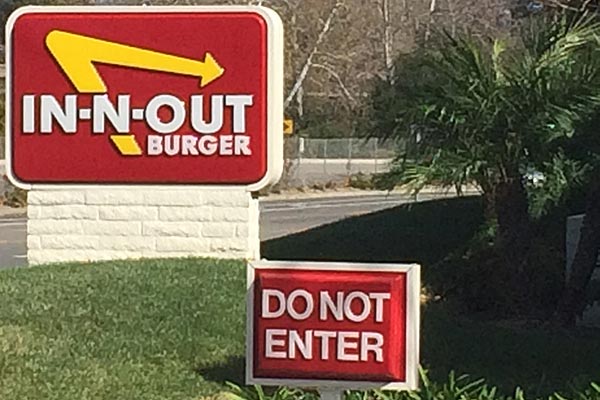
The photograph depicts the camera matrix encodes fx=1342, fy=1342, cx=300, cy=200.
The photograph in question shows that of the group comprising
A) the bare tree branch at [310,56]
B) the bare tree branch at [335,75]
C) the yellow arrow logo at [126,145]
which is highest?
the yellow arrow logo at [126,145]

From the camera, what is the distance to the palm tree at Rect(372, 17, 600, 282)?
10.8m

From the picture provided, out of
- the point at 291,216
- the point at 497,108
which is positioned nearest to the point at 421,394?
the point at 497,108

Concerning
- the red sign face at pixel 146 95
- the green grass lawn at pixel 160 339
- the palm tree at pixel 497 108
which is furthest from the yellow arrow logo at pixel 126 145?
the palm tree at pixel 497 108

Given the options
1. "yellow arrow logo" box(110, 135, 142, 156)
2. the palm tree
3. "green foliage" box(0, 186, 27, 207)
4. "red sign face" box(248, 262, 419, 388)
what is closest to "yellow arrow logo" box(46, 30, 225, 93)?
"yellow arrow logo" box(110, 135, 142, 156)

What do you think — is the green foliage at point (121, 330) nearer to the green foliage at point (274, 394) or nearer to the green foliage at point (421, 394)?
the green foliage at point (274, 394)

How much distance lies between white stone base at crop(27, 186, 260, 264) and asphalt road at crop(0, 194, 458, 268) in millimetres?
6671

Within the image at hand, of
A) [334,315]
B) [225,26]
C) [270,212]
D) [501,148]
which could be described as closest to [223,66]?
[225,26]

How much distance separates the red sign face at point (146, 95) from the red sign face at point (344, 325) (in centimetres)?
743

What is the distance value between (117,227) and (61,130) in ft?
3.61

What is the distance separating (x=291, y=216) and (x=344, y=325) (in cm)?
2642

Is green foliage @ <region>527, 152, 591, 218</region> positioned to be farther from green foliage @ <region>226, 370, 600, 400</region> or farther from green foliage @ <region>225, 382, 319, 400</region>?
green foliage @ <region>225, 382, 319, 400</region>

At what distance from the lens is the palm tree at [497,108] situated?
35.5ft

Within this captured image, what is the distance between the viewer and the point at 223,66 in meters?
12.6

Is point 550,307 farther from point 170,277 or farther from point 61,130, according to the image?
point 61,130
